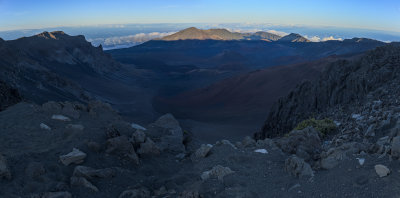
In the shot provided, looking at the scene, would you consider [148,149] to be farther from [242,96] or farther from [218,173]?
[242,96]

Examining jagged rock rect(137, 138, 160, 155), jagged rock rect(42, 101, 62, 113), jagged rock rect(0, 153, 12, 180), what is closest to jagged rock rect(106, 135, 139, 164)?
jagged rock rect(137, 138, 160, 155)

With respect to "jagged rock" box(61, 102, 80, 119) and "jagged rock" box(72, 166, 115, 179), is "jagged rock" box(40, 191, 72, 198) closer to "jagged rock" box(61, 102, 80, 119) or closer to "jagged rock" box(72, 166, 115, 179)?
"jagged rock" box(72, 166, 115, 179)

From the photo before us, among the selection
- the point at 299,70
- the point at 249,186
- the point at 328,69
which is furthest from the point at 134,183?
the point at 299,70

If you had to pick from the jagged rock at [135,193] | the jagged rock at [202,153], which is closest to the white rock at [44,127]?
the jagged rock at [135,193]

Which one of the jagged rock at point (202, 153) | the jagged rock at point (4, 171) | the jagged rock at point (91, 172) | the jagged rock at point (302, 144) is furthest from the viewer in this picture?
the jagged rock at point (202, 153)

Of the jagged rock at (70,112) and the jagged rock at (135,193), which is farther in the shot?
the jagged rock at (70,112)

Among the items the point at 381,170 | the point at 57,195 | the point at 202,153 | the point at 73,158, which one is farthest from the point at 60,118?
the point at 381,170

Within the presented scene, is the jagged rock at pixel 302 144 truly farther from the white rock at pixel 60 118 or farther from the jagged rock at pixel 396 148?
the white rock at pixel 60 118
